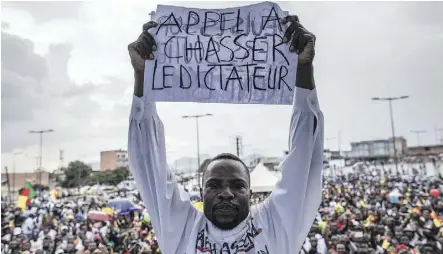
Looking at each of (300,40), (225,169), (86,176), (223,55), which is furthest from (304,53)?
(86,176)

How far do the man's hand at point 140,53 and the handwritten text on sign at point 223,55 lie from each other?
0.05 metres

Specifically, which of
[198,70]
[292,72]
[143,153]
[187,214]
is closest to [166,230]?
[187,214]

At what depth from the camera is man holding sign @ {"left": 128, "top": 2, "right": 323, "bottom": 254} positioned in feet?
6.92

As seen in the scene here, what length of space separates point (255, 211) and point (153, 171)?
0.54 m

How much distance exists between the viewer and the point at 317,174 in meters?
2.15

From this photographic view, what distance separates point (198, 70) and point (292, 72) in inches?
19.5

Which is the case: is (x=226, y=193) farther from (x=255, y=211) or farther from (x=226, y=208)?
(x=255, y=211)

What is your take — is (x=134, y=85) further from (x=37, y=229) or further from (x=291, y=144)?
(x=37, y=229)

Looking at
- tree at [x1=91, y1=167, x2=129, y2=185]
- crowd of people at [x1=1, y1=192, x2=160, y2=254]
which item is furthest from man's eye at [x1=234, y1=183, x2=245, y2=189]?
tree at [x1=91, y1=167, x2=129, y2=185]

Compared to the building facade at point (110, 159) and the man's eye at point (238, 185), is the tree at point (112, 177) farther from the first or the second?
the man's eye at point (238, 185)

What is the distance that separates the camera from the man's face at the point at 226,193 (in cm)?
211

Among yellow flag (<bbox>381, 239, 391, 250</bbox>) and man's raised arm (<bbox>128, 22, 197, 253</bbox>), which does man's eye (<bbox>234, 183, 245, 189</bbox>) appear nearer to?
man's raised arm (<bbox>128, 22, 197, 253</bbox>)

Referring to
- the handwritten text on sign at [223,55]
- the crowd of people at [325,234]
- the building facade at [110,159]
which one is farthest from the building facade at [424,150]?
the handwritten text on sign at [223,55]

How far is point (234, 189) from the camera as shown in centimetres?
219
